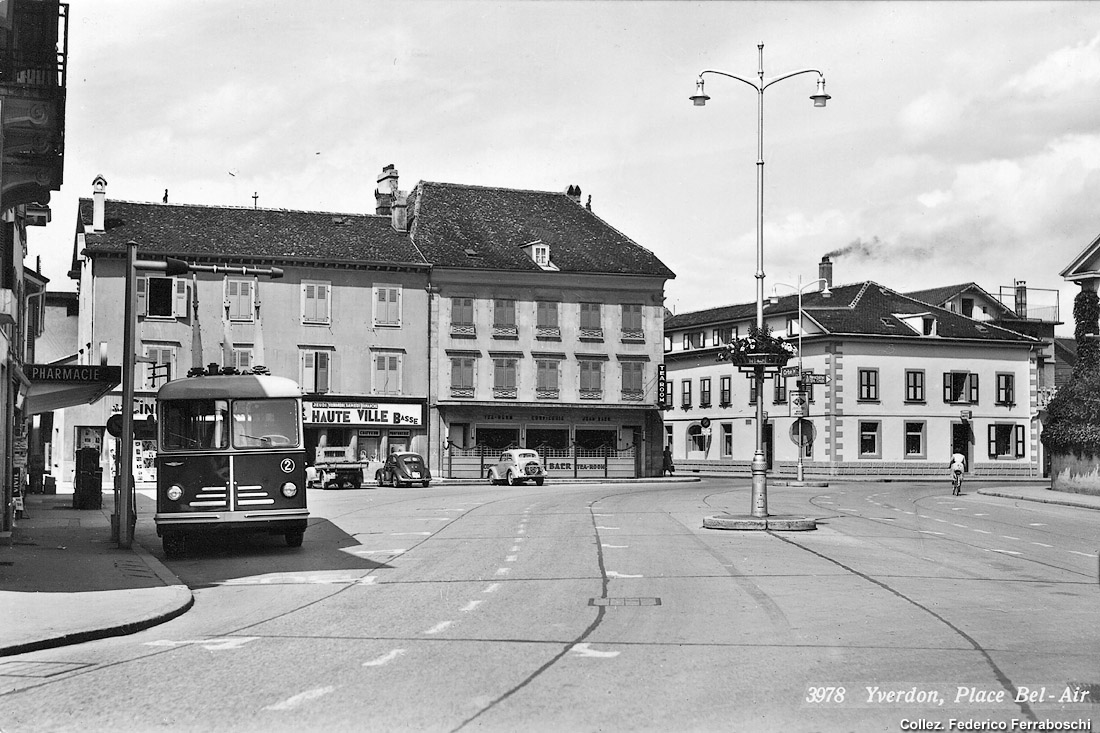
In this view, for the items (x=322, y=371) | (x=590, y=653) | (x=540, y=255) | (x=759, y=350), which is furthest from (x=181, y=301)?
(x=590, y=653)

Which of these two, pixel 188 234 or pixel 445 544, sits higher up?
pixel 188 234

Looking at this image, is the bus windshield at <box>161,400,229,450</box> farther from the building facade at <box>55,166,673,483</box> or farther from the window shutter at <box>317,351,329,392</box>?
the window shutter at <box>317,351,329,392</box>

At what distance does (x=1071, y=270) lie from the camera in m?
50.8

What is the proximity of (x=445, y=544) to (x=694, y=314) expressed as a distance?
6724 cm

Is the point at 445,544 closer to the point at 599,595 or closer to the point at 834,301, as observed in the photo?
the point at 599,595

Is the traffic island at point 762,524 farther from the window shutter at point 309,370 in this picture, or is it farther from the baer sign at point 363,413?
the window shutter at point 309,370

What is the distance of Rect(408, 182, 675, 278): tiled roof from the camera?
62906mm

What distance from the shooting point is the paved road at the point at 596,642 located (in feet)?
26.1

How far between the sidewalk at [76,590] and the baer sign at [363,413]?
34447 millimetres

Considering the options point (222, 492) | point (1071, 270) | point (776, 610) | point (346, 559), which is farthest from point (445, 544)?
point (1071, 270)

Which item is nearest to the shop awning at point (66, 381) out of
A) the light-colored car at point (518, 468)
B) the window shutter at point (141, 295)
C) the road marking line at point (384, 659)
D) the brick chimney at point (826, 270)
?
the road marking line at point (384, 659)

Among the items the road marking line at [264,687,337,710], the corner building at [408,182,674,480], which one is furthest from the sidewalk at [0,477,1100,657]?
the corner building at [408,182,674,480]

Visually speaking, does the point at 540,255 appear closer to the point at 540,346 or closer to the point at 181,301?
the point at 540,346

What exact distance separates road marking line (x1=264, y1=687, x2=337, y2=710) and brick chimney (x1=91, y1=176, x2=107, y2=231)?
52130 millimetres
